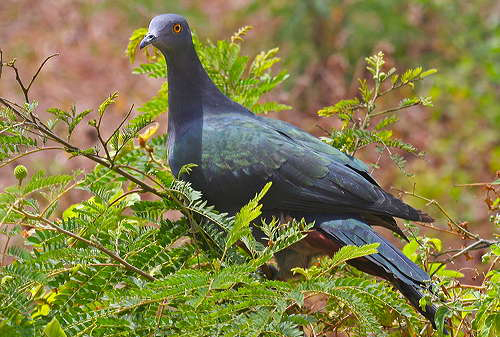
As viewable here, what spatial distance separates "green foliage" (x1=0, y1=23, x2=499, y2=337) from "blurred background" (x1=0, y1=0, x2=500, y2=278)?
4.61m

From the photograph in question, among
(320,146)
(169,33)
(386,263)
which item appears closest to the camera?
(386,263)

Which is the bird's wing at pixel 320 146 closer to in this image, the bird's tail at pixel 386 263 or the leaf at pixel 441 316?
the bird's tail at pixel 386 263

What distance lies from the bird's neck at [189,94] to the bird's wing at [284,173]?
0.24 meters

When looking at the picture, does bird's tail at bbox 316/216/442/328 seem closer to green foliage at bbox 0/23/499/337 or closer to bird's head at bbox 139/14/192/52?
green foliage at bbox 0/23/499/337

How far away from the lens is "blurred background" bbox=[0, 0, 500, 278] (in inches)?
290

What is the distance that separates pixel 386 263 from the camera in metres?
2.67

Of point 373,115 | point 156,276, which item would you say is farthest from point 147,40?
point 156,276

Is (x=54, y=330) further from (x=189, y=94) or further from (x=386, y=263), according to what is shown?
(x=189, y=94)

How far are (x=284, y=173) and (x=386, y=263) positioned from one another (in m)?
0.66

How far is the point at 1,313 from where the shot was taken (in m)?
1.99

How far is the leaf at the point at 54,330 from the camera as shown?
6.27 ft

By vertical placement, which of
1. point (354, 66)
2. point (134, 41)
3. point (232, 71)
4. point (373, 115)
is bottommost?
point (354, 66)

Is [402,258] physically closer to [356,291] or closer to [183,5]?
[356,291]

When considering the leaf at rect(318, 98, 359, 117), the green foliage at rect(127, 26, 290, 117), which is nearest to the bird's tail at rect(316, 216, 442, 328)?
the leaf at rect(318, 98, 359, 117)
